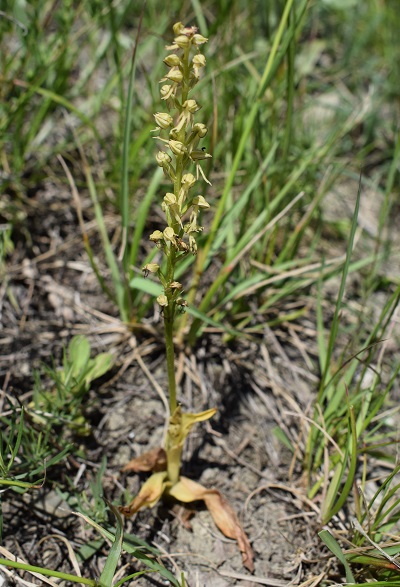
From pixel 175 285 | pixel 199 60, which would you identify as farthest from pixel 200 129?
pixel 175 285

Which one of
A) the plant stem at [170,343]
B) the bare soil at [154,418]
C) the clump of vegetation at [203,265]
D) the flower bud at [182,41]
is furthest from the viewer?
the bare soil at [154,418]

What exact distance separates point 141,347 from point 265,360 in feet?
1.84

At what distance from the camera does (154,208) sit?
3.06 metres

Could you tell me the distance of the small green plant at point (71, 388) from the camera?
2.14 metres

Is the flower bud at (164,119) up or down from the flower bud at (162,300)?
up

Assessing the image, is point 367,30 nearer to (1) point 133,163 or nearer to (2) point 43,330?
(1) point 133,163

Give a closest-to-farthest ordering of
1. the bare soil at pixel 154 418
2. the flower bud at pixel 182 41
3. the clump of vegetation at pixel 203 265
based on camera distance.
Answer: the flower bud at pixel 182 41
the clump of vegetation at pixel 203 265
the bare soil at pixel 154 418

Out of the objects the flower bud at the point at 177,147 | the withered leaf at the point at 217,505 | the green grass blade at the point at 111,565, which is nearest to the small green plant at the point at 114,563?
the green grass blade at the point at 111,565

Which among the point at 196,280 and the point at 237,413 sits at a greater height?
the point at 196,280

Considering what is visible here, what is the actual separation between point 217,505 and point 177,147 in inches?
52.1

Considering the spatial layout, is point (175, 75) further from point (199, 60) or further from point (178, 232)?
point (178, 232)

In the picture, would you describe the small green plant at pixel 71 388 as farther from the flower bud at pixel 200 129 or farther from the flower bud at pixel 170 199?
the flower bud at pixel 200 129

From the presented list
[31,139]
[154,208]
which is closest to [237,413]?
[154,208]

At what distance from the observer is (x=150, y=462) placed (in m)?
2.15
